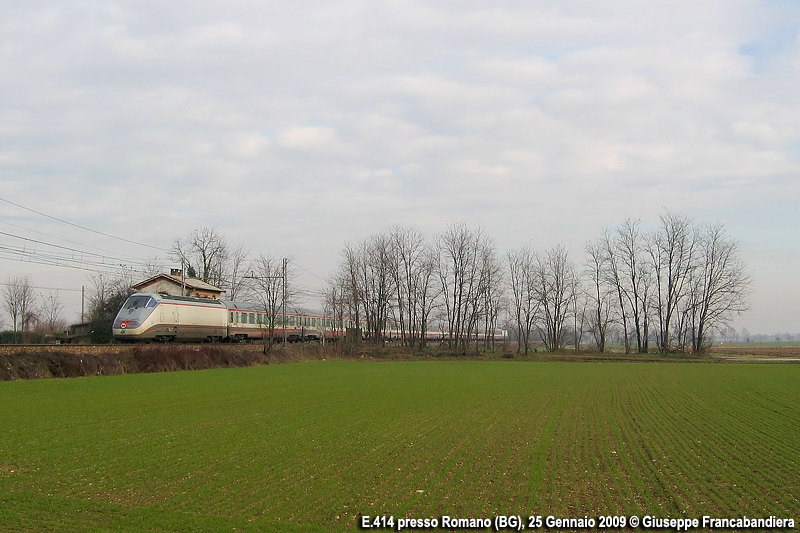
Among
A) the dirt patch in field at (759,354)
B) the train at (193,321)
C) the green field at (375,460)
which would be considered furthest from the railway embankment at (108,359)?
the dirt patch in field at (759,354)

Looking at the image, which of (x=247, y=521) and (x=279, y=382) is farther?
(x=279, y=382)

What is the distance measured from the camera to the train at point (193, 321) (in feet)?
143

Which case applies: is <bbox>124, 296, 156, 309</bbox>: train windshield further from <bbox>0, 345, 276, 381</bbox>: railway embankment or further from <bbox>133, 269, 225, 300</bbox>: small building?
<bbox>133, 269, 225, 300</bbox>: small building

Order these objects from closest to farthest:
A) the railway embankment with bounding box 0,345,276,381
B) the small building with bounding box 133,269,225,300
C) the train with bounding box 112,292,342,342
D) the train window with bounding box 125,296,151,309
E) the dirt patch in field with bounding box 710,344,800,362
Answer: the railway embankment with bounding box 0,345,276,381 → the train with bounding box 112,292,342,342 → the train window with bounding box 125,296,151,309 → the small building with bounding box 133,269,225,300 → the dirt patch in field with bounding box 710,344,800,362

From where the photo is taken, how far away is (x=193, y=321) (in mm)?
49062

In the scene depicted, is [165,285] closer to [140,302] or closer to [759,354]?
[140,302]

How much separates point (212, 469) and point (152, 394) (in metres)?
15.5

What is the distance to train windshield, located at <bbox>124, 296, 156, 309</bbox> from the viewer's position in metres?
44.0

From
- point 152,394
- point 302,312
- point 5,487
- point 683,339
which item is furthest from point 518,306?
point 5,487

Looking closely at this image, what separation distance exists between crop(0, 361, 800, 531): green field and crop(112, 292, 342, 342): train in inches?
818

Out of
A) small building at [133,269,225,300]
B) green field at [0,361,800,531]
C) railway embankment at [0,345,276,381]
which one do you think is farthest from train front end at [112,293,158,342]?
green field at [0,361,800,531]

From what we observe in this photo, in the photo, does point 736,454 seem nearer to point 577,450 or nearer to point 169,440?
point 577,450

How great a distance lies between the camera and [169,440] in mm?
14219

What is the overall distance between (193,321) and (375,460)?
132 ft
